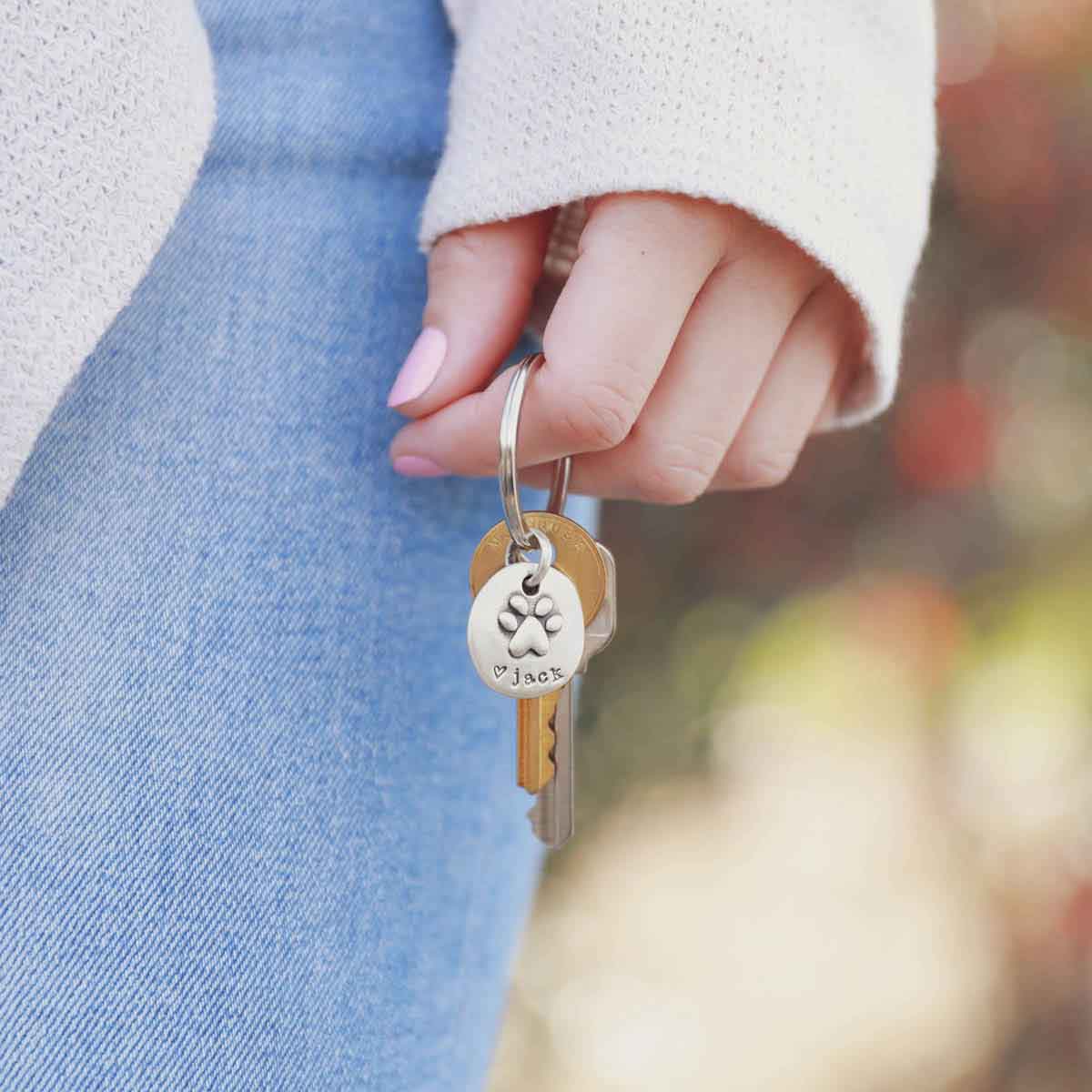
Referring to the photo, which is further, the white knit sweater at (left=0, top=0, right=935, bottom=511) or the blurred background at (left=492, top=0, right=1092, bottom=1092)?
the blurred background at (left=492, top=0, right=1092, bottom=1092)

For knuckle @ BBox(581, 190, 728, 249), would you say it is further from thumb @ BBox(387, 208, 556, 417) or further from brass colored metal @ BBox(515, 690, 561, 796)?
brass colored metal @ BBox(515, 690, 561, 796)

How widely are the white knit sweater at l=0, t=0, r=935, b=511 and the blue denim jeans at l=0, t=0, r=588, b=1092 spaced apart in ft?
0.21

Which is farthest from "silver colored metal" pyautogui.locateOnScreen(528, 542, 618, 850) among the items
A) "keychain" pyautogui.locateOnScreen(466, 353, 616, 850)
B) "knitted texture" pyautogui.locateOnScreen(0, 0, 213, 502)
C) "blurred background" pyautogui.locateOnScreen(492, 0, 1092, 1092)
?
"blurred background" pyautogui.locateOnScreen(492, 0, 1092, 1092)

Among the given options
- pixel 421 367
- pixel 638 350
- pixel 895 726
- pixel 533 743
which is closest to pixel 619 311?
pixel 638 350

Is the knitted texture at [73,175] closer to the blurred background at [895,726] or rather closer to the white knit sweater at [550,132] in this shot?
the white knit sweater at [550,132]

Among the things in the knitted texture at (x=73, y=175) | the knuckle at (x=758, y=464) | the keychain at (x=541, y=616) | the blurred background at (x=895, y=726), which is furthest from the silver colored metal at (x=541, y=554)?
the blurred background at (x=895, y=726)

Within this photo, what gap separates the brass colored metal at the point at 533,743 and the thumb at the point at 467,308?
0.18m

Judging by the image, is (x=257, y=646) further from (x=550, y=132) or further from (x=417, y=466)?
(x=550, y=132)

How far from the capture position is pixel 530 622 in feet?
1.98

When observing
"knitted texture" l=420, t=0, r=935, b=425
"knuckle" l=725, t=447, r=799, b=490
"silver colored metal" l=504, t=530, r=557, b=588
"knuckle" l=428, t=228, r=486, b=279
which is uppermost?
"knitted texture" l=420, t=0, r=935, b=425

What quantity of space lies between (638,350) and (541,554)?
134mm

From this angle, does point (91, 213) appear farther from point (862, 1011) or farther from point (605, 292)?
point (862, 1011)

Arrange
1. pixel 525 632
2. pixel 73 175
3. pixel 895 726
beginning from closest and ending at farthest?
pixel 73 175 < pixel 525 632 < pixel 895 726

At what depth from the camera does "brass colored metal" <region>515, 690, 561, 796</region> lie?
63 centimetres
